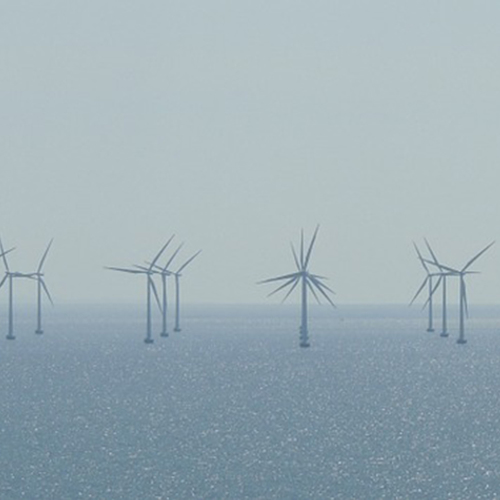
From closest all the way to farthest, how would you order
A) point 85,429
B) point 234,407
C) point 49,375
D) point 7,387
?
point 85,429 < point 234,407 < point 7,387 < point 49,375

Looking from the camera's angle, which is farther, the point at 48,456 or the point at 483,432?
the point at 483,432

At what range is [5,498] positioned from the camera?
77.0 meters

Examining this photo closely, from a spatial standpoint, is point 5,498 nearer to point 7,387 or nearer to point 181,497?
point 181,497

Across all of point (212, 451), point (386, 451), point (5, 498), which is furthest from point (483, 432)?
point (5, 498)

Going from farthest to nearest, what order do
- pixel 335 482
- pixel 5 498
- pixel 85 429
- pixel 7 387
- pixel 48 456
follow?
1. pixel 7 387
2. pixel 85 429
3. pixel 48 456
4. pixel 335 482
5. pixel 5 498

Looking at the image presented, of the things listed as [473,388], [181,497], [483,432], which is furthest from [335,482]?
[473,388]

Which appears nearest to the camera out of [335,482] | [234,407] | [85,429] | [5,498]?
[5,498]

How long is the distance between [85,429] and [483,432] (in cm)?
2936

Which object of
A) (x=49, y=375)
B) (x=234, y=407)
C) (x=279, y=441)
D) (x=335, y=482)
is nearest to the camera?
(x=335, y=482)

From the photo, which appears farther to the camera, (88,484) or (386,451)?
(386,451)

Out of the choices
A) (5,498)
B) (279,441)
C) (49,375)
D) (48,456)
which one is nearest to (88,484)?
(5,498)

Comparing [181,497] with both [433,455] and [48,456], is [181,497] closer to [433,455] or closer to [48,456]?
[48,456]

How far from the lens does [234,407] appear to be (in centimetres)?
13088

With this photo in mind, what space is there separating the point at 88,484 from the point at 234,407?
49.8m
